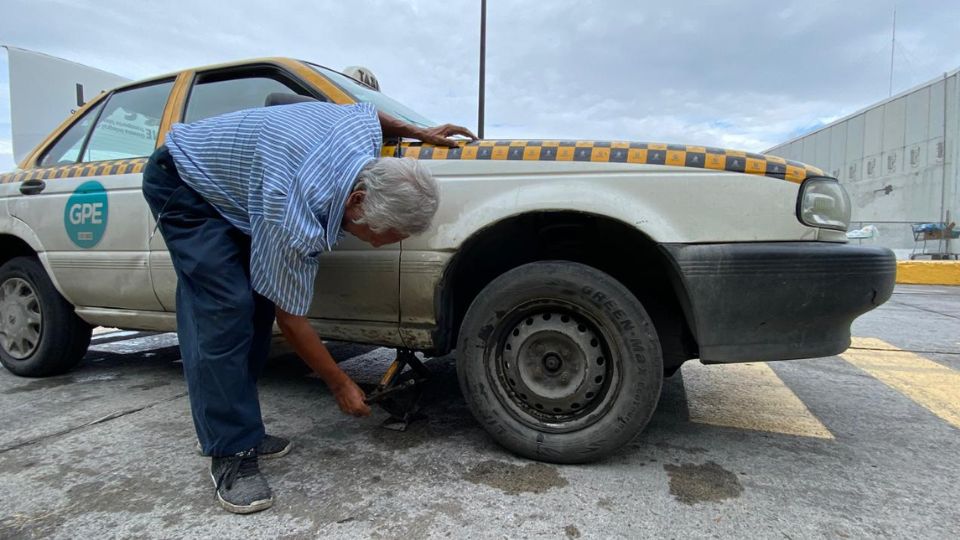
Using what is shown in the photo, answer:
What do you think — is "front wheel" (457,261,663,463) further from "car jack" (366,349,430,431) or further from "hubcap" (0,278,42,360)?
"hubcap" (0,278,42,360)

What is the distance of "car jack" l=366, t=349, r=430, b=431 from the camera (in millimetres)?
2256

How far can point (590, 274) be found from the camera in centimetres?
199

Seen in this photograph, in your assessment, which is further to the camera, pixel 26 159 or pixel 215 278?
pixel 26 159

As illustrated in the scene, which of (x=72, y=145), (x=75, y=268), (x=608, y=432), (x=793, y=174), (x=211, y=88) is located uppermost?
(x=211, y=88)

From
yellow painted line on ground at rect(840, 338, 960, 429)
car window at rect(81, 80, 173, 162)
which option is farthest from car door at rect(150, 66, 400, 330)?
yellow painted line on ground at rect(840, 338, 960, 429)

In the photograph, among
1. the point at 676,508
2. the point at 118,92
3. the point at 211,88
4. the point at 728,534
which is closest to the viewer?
the point at 728,534

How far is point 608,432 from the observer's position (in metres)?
1.98

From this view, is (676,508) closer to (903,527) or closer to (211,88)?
Answer: (903,527)

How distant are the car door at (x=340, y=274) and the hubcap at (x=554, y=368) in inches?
20.6

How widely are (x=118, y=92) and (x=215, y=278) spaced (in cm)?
219

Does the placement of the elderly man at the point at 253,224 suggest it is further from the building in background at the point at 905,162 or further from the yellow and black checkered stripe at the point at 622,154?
the building in background at the point at 905,162

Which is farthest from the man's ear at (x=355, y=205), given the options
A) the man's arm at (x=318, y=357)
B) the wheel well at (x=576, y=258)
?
the wheel well at (x=576, y=258)

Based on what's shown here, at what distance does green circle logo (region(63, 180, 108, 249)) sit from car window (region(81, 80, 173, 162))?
239mm

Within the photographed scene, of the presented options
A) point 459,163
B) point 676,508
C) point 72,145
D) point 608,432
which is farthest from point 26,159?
point 676,508
